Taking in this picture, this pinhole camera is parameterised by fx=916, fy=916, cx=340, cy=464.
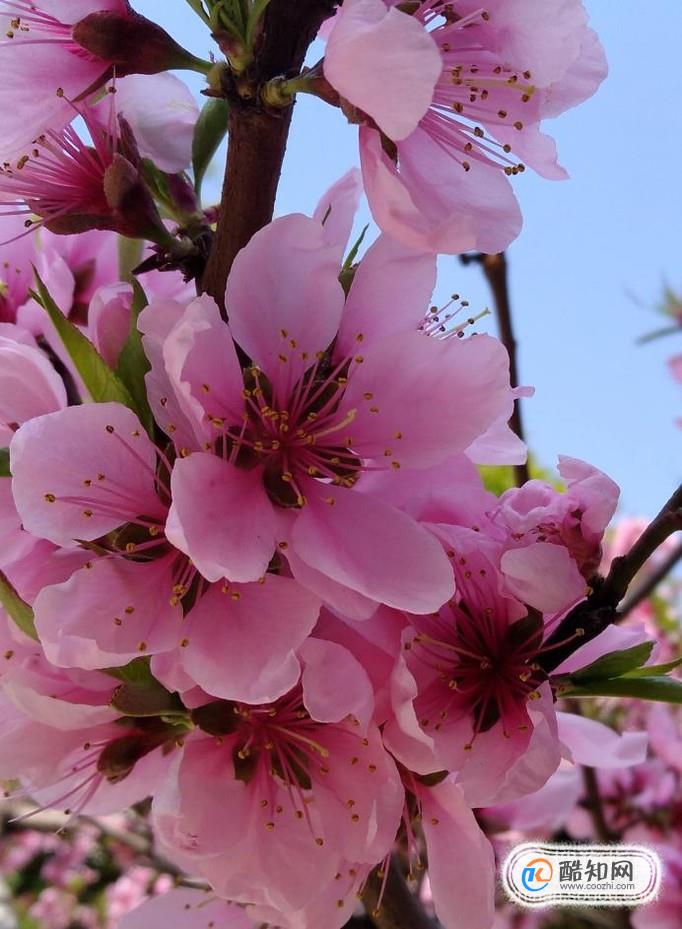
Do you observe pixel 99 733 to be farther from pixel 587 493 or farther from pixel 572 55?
pixel 572 55

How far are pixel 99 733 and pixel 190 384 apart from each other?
1.01ft

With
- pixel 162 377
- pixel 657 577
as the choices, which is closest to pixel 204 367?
pixel 162 377

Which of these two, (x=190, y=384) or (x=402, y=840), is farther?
(x=402, y=840)

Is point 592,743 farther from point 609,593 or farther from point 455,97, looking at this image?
point 455,97

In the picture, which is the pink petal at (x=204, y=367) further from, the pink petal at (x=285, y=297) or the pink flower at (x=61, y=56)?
the pink flower at (x=61, y=56)

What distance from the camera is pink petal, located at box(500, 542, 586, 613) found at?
1.94 ft

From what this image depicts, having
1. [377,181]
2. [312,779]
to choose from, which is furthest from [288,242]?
[312,779]

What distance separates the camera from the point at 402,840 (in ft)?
2.70

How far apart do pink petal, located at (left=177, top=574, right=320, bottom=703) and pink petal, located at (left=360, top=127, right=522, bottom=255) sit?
0.77ft

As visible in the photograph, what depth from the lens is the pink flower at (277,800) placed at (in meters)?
0.63

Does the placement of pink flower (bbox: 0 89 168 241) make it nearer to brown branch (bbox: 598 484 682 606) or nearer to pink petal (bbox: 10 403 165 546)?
pink petal (bbox: 10 403 165 546)

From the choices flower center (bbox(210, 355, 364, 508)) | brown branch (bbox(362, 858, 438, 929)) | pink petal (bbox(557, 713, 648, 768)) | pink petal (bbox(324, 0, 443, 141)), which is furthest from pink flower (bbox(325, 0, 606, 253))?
brown branch (bbox(362, 858, 438, 929))

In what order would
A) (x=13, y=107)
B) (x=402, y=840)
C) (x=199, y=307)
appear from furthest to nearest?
(x=402, y=840), (x=13, y=107), (x=199, y=307)

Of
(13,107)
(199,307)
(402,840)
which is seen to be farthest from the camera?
(402,840)
